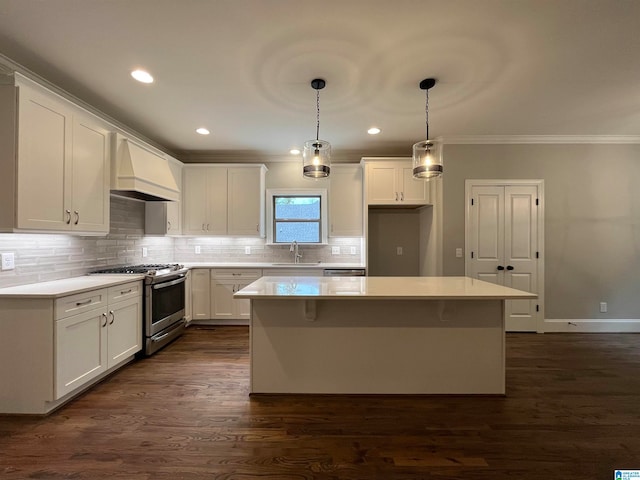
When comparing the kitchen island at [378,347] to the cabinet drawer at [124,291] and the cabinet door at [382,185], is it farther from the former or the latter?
the cabinet door at [382,185]

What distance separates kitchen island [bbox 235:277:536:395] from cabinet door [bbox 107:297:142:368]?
4.53ft

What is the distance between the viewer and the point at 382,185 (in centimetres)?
423

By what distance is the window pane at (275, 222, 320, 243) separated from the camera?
15.7 ft

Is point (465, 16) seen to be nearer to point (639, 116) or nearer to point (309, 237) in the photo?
point (639, 116)

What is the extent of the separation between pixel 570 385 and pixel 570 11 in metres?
2.88

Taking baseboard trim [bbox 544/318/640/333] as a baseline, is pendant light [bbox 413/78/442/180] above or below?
above

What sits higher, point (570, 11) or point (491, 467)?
point (570, 11)

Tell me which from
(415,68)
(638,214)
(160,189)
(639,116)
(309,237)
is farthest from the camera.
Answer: (309,237)

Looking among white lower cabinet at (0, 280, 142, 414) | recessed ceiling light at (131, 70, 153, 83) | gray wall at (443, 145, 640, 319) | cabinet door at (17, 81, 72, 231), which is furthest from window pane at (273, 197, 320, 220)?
white lower cabinet at (0, 280, 142, 414)

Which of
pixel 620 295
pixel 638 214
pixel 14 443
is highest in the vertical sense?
pixel 638 214

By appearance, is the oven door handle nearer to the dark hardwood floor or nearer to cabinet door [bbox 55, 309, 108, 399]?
cabinet door [bbox 55, 309, 108, 399]

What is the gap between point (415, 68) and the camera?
2377mm

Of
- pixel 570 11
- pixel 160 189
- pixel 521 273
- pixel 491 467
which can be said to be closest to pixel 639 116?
pixel 521 273

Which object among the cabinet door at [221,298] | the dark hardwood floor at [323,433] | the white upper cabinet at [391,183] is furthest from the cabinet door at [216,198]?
the dark hardwood floor at [323,433]
